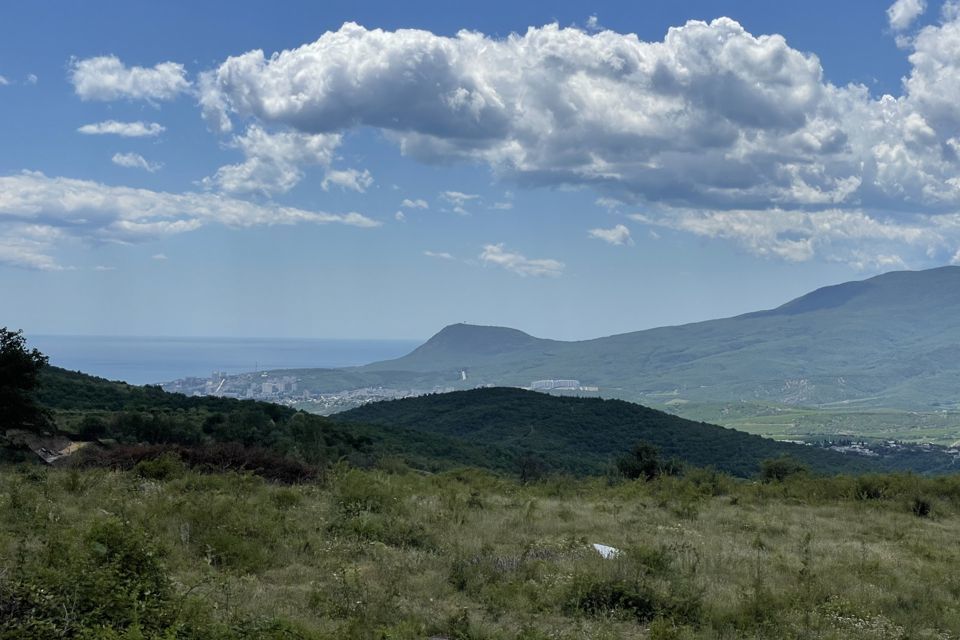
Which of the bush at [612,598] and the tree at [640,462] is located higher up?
the bush at [612,598]

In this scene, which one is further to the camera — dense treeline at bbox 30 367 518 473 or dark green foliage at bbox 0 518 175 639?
dense treeline at bbox 30 367 518 473

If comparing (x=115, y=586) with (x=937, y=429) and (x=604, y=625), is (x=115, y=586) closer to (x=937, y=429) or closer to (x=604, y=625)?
(x=604, y=625)

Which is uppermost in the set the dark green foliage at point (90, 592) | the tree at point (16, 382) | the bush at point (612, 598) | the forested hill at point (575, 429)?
the tree at point (16, 382)

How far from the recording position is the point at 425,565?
999 centimetres

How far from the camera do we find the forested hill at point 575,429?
7919 centimetres

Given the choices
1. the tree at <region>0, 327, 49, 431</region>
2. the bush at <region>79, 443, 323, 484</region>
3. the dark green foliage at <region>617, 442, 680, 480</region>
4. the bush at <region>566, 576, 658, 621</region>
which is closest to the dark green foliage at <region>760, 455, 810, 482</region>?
the dark green foliage at <region>617, 442, 680, 480</region>

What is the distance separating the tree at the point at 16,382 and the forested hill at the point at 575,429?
48769 mm

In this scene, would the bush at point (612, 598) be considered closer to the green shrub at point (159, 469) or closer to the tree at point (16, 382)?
the green shrub at point (159, 469)

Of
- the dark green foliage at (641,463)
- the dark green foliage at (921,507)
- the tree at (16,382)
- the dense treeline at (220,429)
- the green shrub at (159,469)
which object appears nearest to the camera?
the green shrub at (159,469)

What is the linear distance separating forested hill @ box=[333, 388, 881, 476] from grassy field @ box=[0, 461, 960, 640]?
170ft

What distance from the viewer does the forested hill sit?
79.2 m

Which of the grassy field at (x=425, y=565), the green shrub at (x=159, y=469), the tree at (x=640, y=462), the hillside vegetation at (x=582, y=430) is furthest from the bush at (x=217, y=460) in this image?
the hillside vegetation at (x=582, y=430)

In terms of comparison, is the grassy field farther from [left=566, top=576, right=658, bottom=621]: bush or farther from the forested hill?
the forested hill

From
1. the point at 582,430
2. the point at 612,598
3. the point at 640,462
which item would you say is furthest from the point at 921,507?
the point at 582,430
